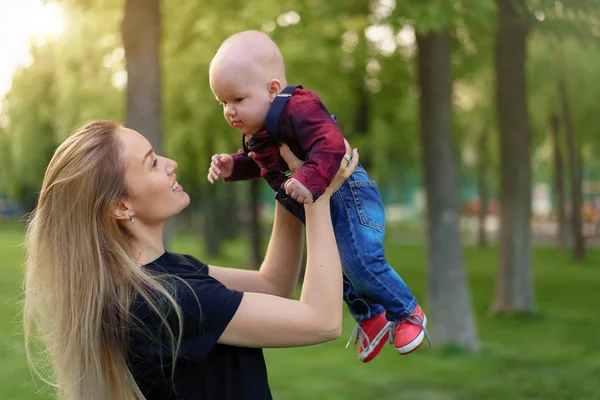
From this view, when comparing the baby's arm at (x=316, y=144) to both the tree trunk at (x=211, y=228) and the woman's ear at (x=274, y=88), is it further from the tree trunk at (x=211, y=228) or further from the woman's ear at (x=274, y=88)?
the tree trunk at (x=211, y=228)

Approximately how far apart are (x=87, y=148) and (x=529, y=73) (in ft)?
57.7

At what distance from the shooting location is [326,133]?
230cm

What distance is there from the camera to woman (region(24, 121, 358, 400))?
216cm

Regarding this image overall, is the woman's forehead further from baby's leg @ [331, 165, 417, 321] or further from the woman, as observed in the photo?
baby's leg @ [331, 165, 417, 321]

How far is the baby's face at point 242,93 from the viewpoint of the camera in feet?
7.86

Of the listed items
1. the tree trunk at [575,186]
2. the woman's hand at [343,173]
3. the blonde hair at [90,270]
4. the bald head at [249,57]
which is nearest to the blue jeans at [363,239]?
the woman's hand at [343,173]

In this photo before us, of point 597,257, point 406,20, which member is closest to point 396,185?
point 597,257

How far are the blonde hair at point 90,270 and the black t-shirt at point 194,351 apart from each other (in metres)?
0.03

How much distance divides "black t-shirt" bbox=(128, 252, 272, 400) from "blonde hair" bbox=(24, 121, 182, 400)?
0.10 feet

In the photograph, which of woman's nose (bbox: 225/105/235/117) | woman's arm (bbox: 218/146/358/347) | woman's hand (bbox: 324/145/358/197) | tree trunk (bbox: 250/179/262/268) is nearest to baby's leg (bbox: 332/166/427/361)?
woman's hand (bbox: 324/145/358/197)

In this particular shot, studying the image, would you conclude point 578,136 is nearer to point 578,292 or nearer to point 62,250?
point 578,292

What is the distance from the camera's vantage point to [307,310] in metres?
2.16

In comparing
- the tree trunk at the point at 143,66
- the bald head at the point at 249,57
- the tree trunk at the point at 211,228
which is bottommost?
the tree trunk at the point at 211,228

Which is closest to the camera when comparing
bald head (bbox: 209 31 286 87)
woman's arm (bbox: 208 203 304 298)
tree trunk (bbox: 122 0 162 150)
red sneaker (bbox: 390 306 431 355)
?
bald head (bbox: 209 31 286 87)
